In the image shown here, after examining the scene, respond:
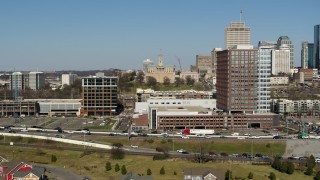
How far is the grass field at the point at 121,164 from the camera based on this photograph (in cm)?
2541

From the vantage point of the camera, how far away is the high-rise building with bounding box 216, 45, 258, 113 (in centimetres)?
4350

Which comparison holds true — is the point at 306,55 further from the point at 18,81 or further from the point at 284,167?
the point at 284,167

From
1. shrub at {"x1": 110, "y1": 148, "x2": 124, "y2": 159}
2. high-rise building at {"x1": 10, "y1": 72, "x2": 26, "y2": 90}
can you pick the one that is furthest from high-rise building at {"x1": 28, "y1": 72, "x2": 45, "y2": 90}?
shrub at {"x1": 110, "y1": 148, "x2": 124, "y2": 159}

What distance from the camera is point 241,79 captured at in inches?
1729

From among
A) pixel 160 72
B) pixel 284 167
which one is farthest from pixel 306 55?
pixel 284 167

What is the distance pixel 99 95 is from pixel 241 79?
1529 centimetres

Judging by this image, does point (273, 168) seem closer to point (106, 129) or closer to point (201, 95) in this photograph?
point (106, 129)

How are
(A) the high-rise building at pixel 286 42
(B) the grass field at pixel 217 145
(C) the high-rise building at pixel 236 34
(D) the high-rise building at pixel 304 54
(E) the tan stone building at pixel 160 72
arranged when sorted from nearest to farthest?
1. (B) the grass field at pixel 217 145
2. (E) the tan stone building at pixel 160 72
3. (C) the high-rise building at pixel 236 34
4. (A) the high-rise building at pixel 286 42
5. (D) the high-rise building at pixel 304 54

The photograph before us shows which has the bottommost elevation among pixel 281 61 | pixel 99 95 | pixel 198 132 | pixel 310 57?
pixel 198 132

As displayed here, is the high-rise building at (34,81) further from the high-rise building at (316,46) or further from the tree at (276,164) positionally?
the high-rise building at (316,46)

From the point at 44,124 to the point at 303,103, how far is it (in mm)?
26643

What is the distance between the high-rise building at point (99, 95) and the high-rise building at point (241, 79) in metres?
12.8

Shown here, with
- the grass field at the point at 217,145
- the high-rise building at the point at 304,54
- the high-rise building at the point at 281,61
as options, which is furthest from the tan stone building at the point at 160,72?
the high-rise building at the point at 304,54

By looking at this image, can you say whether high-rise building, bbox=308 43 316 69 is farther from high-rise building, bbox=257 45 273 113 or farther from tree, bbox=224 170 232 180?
tree, bbox=224 170 232 180
